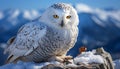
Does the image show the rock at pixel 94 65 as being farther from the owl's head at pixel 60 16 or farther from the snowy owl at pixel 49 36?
the owl's head at pixel 60 16

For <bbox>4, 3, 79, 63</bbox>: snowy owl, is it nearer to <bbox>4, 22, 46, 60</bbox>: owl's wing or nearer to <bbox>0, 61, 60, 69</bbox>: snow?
<bbox>4, 22, 46, 60</bbox>: owl's wing

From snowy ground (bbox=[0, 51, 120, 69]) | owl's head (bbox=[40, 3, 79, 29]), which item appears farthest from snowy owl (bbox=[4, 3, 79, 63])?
snowy ground (bbox=[0, 51, 120, 69])

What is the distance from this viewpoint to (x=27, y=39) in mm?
3033

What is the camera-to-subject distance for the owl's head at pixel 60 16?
9.61 ft

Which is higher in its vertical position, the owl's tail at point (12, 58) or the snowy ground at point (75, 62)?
the owl's tail at point (12, 58)

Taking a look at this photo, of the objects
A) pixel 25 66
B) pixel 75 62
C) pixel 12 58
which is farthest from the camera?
pixel 12 58

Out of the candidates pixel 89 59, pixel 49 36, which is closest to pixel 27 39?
pixel 49 36

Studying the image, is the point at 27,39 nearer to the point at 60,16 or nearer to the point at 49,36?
the point at 49,36

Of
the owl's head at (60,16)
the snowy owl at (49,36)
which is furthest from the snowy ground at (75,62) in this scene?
the owl's head at (60,16)

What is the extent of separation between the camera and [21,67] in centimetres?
283

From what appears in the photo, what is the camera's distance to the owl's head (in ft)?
9.61

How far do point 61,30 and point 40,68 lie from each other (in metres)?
0.38

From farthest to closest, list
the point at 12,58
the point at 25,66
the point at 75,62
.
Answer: the point at 12,58 → the point at 75,62 → the point at 25,66

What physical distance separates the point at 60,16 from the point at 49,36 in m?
0.20
